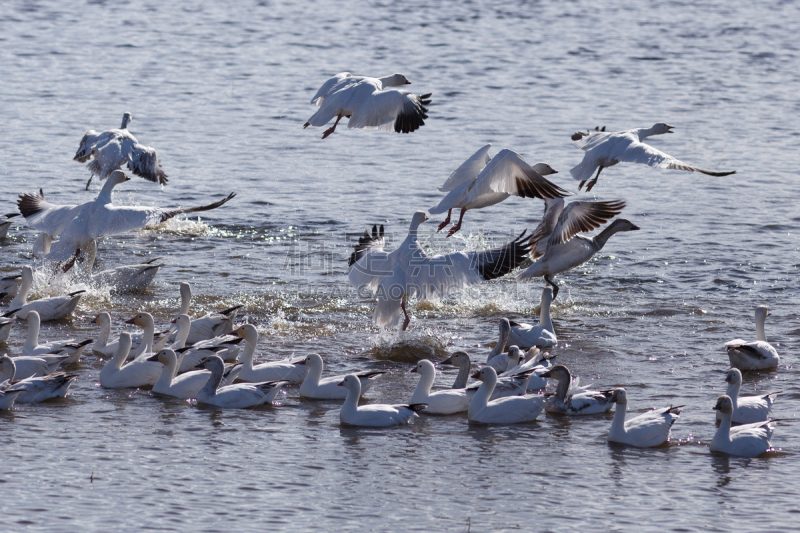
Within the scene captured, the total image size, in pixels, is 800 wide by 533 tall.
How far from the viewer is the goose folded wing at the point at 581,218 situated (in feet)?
35.9

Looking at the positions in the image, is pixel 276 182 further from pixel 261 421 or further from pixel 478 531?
pixel 478 531

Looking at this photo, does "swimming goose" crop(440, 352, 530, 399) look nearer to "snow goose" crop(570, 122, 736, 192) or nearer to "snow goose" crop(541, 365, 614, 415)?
"snow goose" crop(541, 365, 614, 415)

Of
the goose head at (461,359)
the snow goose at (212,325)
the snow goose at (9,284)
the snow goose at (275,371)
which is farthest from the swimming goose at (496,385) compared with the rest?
the snow goose at (9,284)

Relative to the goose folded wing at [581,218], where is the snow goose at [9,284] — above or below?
below

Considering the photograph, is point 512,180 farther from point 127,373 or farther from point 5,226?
point 5,226

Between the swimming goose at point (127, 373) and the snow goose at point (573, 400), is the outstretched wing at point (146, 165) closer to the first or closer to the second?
the swimming goose at point (127, 373)

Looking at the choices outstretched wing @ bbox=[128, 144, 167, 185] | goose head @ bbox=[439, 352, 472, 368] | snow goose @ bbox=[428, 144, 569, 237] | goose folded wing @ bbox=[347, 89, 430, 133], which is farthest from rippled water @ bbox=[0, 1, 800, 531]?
goose folded wing @ bbox=[347, 89, 430, 133]

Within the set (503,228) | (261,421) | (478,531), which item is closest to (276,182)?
(503,228)

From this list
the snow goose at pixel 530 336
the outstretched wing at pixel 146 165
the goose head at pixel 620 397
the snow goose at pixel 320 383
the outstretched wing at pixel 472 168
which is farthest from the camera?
the outstretched wing at pixel 146 165

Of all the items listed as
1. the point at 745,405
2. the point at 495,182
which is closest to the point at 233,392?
the point at 495,182

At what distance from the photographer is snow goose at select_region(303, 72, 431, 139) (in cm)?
1120

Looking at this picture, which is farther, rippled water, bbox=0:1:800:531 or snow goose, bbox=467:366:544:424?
snow goose, bbox=467:366:544:424

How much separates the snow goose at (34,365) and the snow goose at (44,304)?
1.75 metres

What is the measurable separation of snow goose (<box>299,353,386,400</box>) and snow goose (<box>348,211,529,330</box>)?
1.46 m
